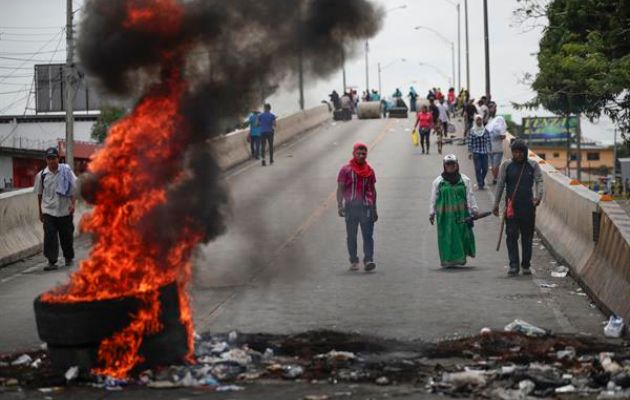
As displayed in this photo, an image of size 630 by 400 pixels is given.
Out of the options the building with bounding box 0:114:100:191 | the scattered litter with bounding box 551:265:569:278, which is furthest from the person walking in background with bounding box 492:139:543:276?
the building with bounding box 0:114:100:191

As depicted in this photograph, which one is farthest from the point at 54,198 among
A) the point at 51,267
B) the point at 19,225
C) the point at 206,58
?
the point at 206,58

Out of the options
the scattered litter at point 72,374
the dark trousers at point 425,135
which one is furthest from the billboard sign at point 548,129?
the scattered litter at point 72,374

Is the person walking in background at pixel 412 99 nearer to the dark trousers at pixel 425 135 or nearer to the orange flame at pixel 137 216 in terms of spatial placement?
the dark trousers at pixel 425 135

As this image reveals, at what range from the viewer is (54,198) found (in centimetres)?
1753

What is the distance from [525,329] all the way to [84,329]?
4169 millimetres

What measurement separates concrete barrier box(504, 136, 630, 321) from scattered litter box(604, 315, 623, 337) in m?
0.20

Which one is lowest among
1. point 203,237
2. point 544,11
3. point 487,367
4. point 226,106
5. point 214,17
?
point 487,367

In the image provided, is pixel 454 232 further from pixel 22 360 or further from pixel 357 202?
pixel 22 360

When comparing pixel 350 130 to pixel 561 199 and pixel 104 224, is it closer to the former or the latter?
pixel 561 199

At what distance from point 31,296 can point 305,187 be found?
16.2 metres

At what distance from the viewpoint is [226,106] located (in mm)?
12094

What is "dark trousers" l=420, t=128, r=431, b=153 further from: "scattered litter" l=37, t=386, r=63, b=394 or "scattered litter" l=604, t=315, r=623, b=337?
"scattered litter" l=37, t=386, r=63, b=394

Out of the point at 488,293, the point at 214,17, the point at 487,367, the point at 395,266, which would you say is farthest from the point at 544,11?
the point at 487,367

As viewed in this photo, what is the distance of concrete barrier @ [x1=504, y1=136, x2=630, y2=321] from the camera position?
1247cm
